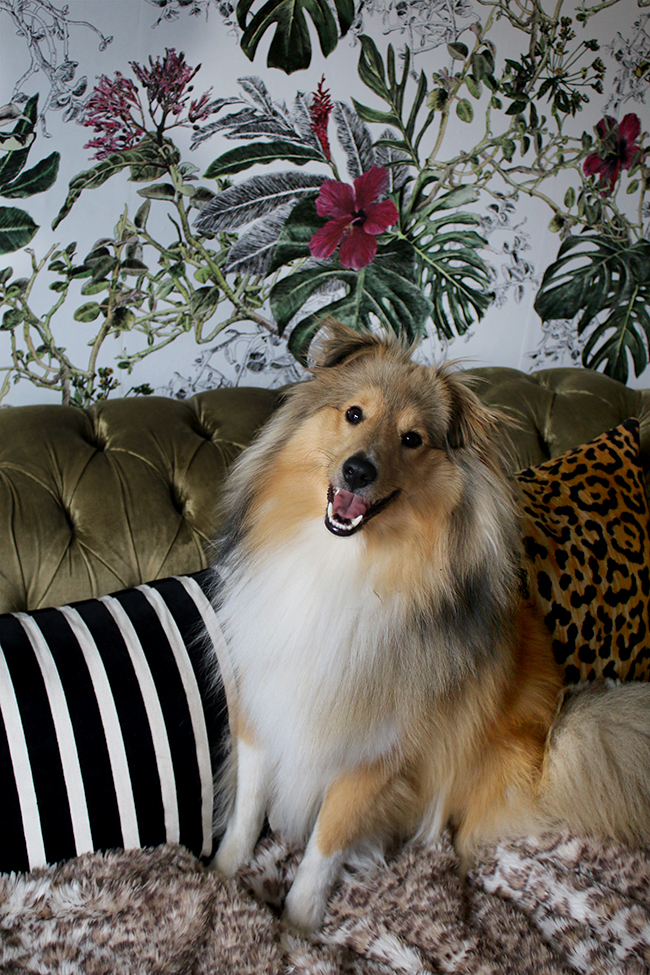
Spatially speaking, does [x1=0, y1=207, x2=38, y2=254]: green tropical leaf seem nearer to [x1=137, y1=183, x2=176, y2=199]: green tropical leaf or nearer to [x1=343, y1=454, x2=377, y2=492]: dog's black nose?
[x1=137, y1=183, x2=176, y2=199]: green tropical leaf

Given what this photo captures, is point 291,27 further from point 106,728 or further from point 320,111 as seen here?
point 106,728

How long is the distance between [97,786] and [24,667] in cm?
27

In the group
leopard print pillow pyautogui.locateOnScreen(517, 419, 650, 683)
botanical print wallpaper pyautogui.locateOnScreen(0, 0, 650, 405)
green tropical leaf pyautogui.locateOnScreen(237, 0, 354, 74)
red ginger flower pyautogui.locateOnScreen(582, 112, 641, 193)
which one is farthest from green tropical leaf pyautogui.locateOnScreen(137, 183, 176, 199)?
red ginger flower pyautogui.locateOnScreen(582, 112, 641, 193)

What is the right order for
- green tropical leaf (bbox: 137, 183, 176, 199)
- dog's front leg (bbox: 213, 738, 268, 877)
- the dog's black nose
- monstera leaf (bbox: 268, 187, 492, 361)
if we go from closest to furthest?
the dog's black nose → dog's front leg (bbox: 213, 738, 268, 877) → green tropical leaf (bbox: 137, 183, 176, 199) → monstera leaf (bbox: 268, 187, 492, 361)

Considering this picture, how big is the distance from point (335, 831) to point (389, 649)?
364 millimetres

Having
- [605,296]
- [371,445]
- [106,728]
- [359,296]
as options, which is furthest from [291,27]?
[106,728]

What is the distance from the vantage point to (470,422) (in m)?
1.37

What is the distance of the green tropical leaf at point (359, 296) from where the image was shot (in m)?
2.38

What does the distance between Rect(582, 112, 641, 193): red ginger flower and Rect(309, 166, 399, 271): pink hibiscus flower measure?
0.80m

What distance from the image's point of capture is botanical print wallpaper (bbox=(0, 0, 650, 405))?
203 cm

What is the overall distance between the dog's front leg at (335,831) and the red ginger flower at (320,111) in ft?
6.27

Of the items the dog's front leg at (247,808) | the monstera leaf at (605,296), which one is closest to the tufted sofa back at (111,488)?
the dog's front leg at (247,808)

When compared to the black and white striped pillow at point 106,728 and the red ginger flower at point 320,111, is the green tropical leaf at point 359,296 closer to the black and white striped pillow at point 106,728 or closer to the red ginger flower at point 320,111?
the red ginger flower at point 320,111

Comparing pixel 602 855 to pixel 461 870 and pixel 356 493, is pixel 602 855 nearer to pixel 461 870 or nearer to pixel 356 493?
pixel 461 870
